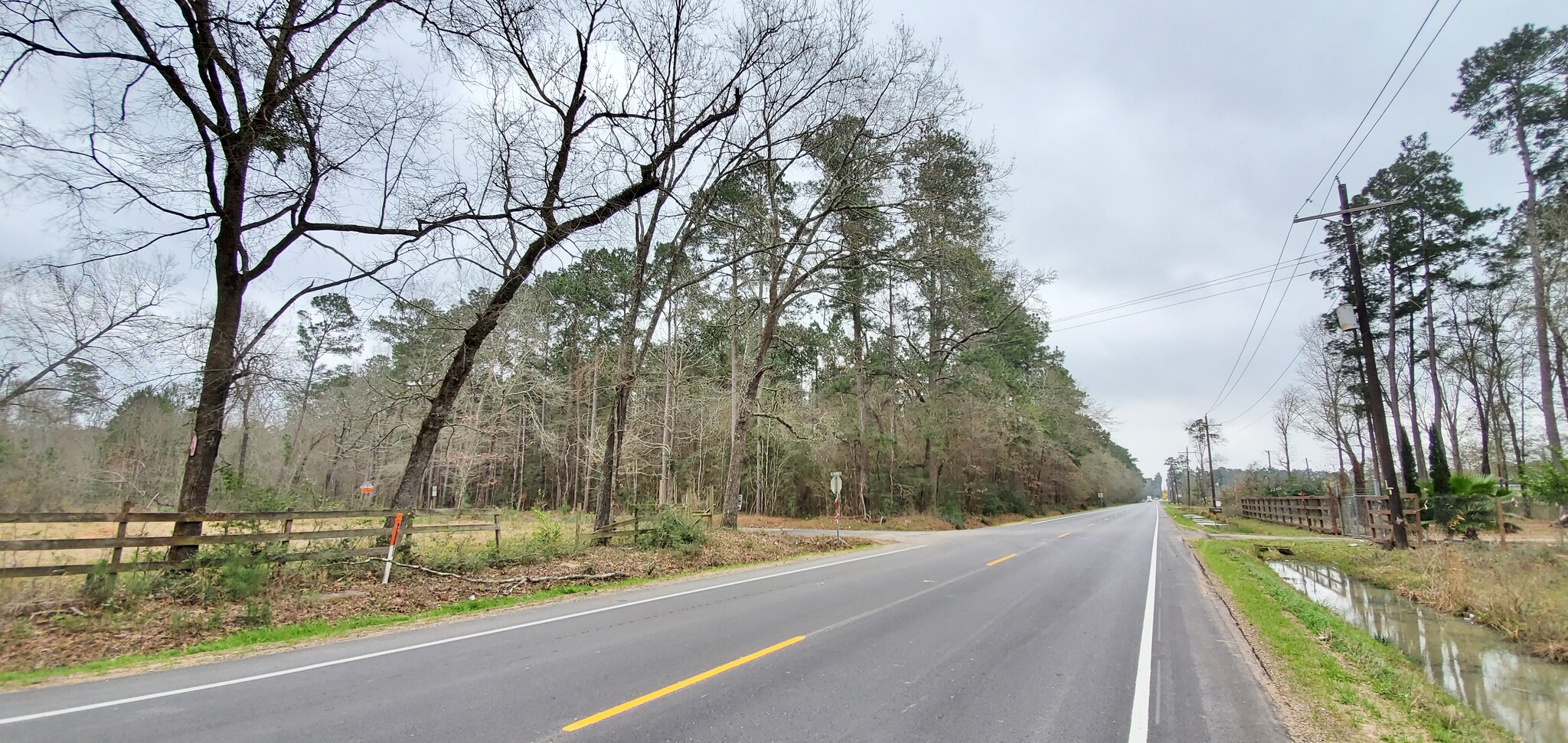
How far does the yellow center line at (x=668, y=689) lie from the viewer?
404 cm

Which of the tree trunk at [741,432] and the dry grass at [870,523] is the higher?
the tree trunk at [741,432]

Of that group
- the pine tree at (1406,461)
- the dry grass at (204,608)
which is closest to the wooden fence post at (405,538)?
the dry grass at (204,608)

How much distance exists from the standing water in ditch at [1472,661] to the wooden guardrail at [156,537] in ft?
44.5

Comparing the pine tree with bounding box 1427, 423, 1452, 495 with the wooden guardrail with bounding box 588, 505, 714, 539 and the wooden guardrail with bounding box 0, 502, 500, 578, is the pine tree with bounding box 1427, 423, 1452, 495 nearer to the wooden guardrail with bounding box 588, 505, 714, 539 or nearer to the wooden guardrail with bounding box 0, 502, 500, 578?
the wooden guardrail with bounding box 588, 505, 714, 539

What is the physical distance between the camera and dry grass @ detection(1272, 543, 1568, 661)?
8.22m

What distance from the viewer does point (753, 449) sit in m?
35.6

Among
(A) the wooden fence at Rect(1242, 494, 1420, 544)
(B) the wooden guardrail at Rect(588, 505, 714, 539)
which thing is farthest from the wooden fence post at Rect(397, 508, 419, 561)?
(A) the wooden fence at Rect(1242, 494, 1420, 544)

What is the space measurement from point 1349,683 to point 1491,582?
830 cm

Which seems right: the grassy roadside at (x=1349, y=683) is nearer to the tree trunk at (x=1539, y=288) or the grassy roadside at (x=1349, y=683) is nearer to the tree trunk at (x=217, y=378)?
the tree trunk at (x=217, y=378)

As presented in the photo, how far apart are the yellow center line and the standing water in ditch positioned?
632 cm

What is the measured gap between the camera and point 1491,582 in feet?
34.4

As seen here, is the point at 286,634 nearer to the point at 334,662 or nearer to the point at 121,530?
the point at 334,662

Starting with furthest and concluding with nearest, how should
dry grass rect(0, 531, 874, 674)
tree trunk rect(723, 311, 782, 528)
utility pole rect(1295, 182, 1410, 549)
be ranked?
tree trunk rect(723, 311, 782, 528)
utility pole rect(1295, 182, 1410, 549)
dry grass rect(0, 531, 874, 674)

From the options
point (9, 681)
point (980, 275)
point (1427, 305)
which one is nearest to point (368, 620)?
point (9, 681)
